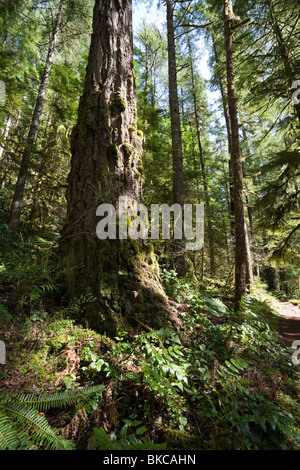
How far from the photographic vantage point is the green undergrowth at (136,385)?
1729 mm

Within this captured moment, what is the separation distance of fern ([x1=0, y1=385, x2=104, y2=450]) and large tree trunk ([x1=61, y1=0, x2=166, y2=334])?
0.98 meters

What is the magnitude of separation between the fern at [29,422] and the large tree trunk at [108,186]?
3.21 ft

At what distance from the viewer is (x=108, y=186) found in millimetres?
3184

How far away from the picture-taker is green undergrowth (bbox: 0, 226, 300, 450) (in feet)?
5.67

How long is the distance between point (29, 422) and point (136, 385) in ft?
3.30

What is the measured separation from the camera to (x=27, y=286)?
8.98ft
